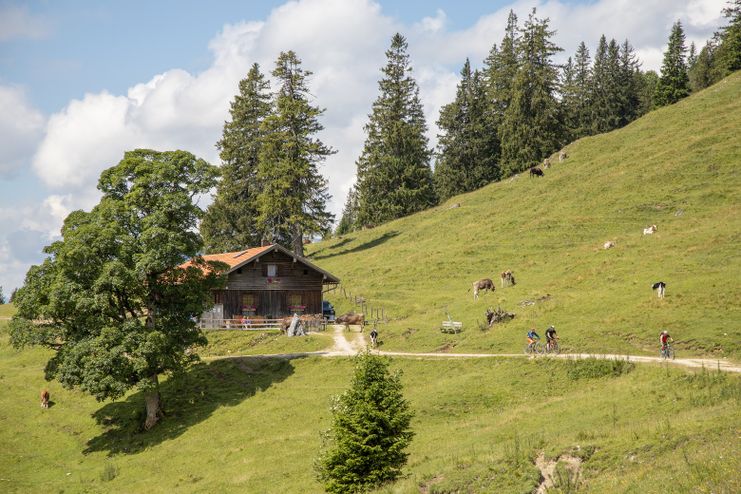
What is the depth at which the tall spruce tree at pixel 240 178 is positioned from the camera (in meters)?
86.8

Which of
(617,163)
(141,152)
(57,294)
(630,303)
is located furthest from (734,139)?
(57,294)

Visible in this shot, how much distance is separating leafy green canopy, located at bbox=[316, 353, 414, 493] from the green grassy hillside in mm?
17425

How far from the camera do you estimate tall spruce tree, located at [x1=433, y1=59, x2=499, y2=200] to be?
11575 centimetres

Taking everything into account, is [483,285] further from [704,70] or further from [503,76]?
[704,70]

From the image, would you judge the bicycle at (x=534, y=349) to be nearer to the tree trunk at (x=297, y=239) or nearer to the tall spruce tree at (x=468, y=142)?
the tree trunk at (x=297, y=239)

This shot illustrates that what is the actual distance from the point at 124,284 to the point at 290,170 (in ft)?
141

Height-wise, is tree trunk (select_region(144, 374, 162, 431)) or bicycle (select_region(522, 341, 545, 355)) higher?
bicycle (select_region(522, 341, 545, 355))

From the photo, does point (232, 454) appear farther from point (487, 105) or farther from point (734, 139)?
point (487, 105)

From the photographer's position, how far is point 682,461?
20469 millimetres

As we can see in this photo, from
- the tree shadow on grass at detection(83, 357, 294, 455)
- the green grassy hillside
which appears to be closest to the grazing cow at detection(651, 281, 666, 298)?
the green grassy hillside

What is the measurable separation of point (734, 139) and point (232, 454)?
67.8 meters

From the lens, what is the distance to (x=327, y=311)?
2564 inches

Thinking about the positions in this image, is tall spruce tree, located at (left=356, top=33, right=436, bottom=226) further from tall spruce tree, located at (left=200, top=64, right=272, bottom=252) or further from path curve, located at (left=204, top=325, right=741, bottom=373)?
path curve, located at (left=204, top=325, right=741, bottom=373)

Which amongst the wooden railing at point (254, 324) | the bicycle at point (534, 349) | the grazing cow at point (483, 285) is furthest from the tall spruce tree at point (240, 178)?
the bicycle at point (534, 349)
